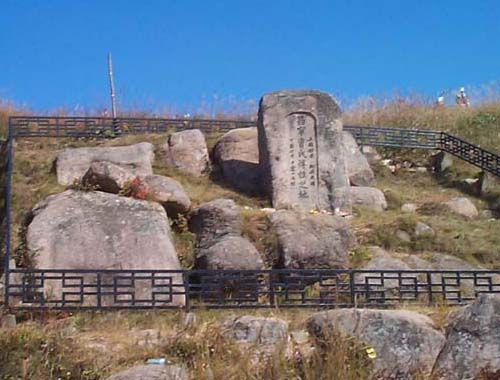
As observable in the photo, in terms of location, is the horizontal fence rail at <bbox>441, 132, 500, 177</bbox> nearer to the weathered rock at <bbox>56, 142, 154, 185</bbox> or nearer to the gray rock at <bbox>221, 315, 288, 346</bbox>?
the weathered rock at <bbox>56, 142, 154, 185</bbox>

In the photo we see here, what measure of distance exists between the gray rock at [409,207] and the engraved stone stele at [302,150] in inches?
48.4

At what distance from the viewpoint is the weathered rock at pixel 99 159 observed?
13.8m

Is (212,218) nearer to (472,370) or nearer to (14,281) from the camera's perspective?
(14,281)

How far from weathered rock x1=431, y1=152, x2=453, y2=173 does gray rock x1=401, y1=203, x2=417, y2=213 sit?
277 centimetres

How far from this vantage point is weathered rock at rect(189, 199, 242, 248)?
11.8m

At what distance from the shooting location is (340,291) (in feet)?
30.9

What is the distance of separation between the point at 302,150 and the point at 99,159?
11.4ft

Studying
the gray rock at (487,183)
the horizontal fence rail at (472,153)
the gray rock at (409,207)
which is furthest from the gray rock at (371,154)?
the gray rock at (409,207)

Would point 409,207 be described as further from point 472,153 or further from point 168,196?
point 168,196

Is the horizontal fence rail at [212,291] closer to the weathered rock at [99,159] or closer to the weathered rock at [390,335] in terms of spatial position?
the weathered rock at [390,335]

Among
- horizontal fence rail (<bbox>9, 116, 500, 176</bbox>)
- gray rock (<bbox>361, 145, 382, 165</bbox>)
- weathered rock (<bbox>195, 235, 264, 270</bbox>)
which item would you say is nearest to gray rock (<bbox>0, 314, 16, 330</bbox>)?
weathered rock (<bbox>195, 235, 264, 270</bbox>)

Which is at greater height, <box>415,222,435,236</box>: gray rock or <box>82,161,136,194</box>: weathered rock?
<box>82,161,136,194</box>: weathered rock

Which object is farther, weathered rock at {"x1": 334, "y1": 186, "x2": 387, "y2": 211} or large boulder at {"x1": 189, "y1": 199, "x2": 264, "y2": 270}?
weathered rock at {"x1": 334, "y1": 186, "x2": 387, "y2": 211}

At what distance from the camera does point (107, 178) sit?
12516 mm
